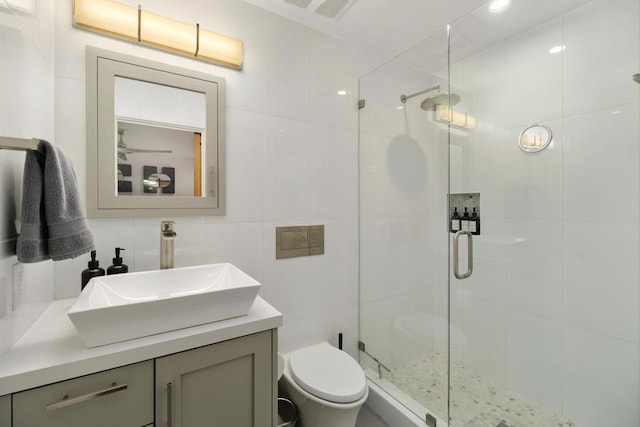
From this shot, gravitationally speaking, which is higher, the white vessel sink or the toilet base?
the white vessel sink

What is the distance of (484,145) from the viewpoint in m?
1.82

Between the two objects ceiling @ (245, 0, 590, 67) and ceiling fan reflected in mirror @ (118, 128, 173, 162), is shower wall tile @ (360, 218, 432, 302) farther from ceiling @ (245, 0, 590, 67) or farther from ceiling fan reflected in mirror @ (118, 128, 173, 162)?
ceiling fan reflected in mirror @ (118, 128, 173, 162)

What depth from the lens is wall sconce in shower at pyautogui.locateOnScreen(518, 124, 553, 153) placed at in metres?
1.61

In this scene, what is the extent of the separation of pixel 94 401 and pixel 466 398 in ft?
6.06

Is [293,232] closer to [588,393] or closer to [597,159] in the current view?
[597,159]

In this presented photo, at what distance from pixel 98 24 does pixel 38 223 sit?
0.92 meters

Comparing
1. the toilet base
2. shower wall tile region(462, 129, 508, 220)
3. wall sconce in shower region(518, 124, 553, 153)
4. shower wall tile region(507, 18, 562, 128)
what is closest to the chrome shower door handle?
shower wall tile region(462, 129, 508, 220)

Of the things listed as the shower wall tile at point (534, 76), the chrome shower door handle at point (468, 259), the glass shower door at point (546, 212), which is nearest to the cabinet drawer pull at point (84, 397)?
the glass shower door at point (546, 212)

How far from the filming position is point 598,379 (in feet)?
4.84

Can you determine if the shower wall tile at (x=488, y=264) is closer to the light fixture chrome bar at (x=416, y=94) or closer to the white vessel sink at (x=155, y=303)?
the light fixture chrome bar at (x=416, y=94)

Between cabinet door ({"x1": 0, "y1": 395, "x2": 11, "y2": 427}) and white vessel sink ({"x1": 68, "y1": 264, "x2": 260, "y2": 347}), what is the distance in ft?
0.55

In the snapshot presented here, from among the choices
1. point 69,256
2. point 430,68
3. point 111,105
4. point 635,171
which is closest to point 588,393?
point 635,171

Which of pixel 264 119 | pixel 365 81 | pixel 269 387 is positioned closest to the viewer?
pixel 269 387

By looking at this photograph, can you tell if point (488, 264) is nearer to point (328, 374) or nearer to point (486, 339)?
point (486, 339)
